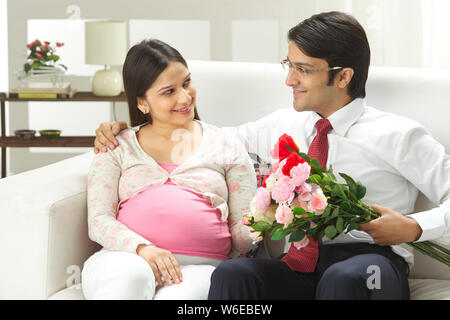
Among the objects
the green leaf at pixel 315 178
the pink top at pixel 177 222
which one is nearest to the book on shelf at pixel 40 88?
the pink top at pixel 177 222

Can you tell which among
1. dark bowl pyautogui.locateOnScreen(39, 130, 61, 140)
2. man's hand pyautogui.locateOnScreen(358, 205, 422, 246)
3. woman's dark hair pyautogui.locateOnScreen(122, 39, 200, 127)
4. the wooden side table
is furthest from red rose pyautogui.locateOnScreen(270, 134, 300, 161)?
dark bowl pyautogui.locateOnScreen(39, 130, 61, 140)

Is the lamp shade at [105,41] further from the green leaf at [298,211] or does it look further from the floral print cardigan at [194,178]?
the green leaf at [298,211]

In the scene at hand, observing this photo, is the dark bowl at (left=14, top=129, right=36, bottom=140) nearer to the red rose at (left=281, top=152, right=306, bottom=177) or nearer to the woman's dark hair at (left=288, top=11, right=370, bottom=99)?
the woman's dark hair at (left=288, top=11, right=370, bottom=99)

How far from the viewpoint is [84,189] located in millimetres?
1761

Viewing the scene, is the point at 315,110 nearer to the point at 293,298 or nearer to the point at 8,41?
the point at 293,298

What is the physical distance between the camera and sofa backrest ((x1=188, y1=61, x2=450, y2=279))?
5.89 ft

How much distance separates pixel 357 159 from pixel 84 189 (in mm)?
755

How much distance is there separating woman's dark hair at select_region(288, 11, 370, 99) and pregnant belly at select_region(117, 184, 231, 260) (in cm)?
49

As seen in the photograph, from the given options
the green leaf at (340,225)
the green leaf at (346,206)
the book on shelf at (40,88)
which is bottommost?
the green leaf at (340,225)

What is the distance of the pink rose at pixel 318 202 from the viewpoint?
1.30 metres

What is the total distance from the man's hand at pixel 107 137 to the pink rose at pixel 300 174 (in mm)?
623

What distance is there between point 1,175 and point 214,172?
250cm

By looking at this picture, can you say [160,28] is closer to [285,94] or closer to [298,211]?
[285,94]

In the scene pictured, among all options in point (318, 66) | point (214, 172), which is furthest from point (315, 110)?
point (214, 172)
